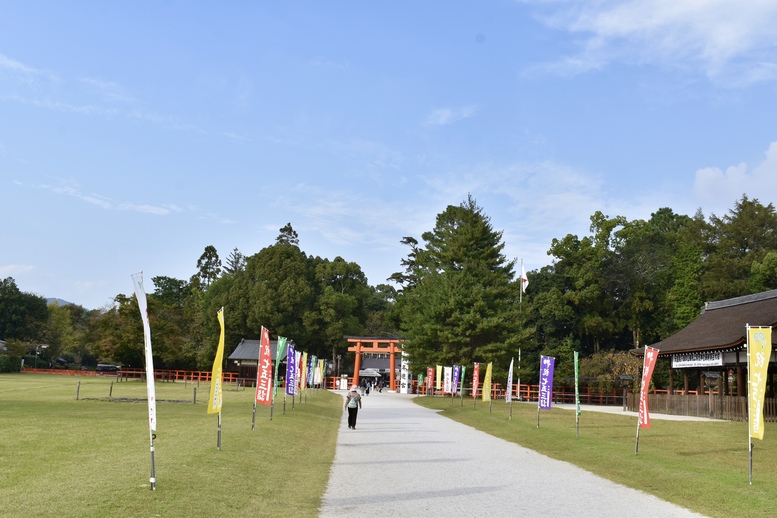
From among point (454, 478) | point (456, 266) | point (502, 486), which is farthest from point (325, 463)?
point (456, 266)

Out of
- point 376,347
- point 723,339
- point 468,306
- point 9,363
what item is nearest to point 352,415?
point 723,339

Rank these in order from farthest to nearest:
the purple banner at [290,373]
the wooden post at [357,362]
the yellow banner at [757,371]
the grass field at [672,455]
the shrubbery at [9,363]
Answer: the shrubbery at [9,363] → the wooden post at [357,362] → the purple banner at [290,373] → the yellow banner at [757,371] → the grass field at [672,455]

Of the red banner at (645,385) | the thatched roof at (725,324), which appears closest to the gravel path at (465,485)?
the red banner at (645,385)

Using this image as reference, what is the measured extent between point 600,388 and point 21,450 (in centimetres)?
4274

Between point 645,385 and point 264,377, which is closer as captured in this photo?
point 645,385

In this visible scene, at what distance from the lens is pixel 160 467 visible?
10.6m

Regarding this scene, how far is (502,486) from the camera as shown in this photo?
434 inches

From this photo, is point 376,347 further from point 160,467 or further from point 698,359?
point 160,467

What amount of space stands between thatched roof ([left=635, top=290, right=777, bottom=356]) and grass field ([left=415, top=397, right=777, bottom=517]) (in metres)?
4.53

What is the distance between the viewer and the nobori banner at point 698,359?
3002 cm

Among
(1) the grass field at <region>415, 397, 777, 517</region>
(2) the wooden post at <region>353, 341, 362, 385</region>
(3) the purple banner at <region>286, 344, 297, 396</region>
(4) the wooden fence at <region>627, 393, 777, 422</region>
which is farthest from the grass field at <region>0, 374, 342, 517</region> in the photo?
(2) the wooden post at <region>353, 341, 362, 385</region>

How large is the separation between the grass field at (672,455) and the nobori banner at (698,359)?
186 inches

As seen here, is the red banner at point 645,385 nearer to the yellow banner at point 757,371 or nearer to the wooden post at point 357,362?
the yellow banner at point 757,371

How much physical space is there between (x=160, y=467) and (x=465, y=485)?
187 inches
